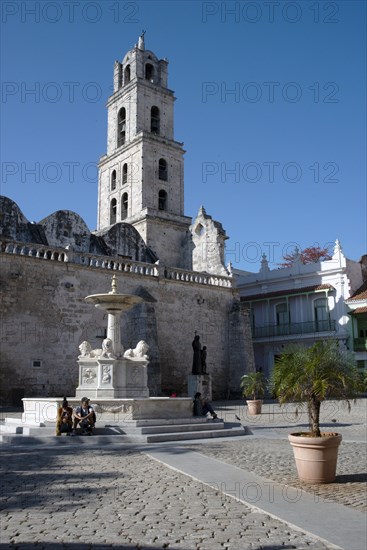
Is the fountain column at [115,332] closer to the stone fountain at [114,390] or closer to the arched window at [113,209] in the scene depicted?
the stone fountain at [114,390]

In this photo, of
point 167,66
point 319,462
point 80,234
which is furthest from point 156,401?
point 167,66

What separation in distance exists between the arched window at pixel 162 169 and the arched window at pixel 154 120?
2.36m

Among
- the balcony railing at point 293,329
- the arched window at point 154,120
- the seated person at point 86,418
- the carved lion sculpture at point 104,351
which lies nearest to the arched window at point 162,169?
the arched window at point 154,120

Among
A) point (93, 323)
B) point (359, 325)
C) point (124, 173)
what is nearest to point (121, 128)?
point (124, 173)

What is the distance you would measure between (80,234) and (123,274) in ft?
18.1

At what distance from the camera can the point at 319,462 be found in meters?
6.85

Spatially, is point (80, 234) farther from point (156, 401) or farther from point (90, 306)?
point (156, 401)

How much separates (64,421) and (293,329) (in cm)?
2486

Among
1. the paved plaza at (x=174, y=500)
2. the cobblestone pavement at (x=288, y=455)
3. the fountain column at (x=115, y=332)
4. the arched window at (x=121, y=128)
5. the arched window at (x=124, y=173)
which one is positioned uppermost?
the arched window at (x=121, y=128)

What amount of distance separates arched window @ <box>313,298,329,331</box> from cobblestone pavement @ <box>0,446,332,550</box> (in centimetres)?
2606

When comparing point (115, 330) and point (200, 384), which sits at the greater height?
point (115, 330)

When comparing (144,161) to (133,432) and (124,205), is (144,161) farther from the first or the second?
(133,432)

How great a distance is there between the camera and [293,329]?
33.9 m

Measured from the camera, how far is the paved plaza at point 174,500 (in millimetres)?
4473
